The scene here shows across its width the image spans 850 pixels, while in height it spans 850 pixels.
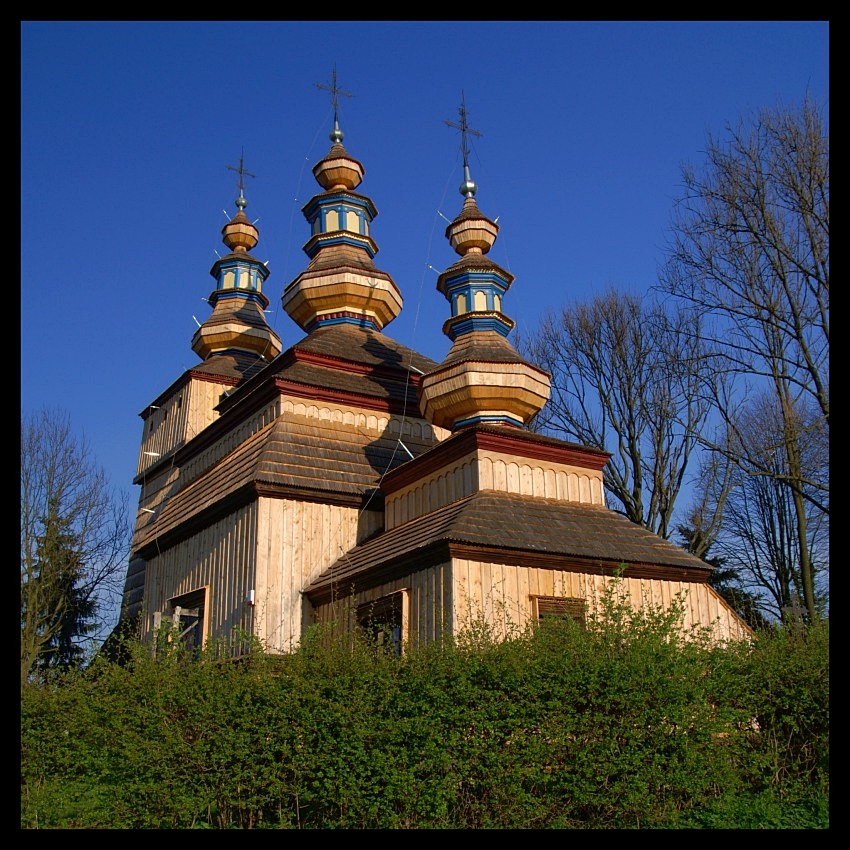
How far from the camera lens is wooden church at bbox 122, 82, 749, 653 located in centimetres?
1502

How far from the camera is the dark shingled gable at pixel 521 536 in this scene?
1488 cm

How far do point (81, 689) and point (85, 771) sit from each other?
891 mm

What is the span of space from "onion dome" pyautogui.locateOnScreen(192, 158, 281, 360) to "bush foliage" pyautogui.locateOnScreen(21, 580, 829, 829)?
22.5 meters

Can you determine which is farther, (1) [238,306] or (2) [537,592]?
(1) [238,306]

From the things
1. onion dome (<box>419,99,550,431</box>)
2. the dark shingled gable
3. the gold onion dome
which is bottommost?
the dark shingled gable

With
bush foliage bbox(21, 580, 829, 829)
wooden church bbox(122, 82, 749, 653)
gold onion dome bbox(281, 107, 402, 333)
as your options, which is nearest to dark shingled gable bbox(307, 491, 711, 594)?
wooden church bbox(122, 82, 749, 653)

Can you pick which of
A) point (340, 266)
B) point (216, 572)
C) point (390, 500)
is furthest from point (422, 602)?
point (340, 266)

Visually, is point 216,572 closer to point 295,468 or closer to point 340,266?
A: point 295,468

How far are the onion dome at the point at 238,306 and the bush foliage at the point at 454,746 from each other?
2247 cm

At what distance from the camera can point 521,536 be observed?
1512cm

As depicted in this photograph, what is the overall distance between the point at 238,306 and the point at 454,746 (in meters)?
26.1

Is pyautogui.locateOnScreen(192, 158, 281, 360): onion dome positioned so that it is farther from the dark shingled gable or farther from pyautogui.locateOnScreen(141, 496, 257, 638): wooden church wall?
the dark shingled gable

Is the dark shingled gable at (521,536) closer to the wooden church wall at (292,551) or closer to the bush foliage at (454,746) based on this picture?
the wooden church wall at (292,551)
